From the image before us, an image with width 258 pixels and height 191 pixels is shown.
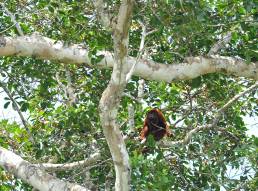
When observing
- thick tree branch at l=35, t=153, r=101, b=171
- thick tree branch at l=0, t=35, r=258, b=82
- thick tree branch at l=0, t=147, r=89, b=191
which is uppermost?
thick tree branch at l=0, t=35, r=258, b=82

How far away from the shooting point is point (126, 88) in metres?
4.96

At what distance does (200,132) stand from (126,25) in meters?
1.85

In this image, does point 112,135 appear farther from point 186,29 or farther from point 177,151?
point 177,151

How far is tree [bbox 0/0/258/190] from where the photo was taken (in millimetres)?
3658

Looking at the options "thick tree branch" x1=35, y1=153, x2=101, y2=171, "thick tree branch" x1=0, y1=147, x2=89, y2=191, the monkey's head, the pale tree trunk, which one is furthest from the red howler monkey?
the pale tree trunk

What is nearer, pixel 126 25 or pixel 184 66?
pixel 126 25

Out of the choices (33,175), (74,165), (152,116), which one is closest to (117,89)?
(33,175)

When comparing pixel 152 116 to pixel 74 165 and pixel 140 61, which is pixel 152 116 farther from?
pixel 140 61

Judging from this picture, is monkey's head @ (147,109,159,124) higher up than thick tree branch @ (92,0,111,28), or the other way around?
thick tree branch @ (92,0,111,28)

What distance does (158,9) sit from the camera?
3.94 metres

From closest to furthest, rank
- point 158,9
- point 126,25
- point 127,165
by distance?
point 126,25 → point 127,165 → point 158,9

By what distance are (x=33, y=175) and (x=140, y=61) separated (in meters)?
1.17

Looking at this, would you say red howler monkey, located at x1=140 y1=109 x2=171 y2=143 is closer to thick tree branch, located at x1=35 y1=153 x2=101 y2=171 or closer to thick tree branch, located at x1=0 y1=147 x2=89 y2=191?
thick tree branch, located at x1=35 y1=153 x2=101 y2=171

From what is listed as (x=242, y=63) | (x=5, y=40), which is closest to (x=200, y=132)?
(x=242, y=63)
